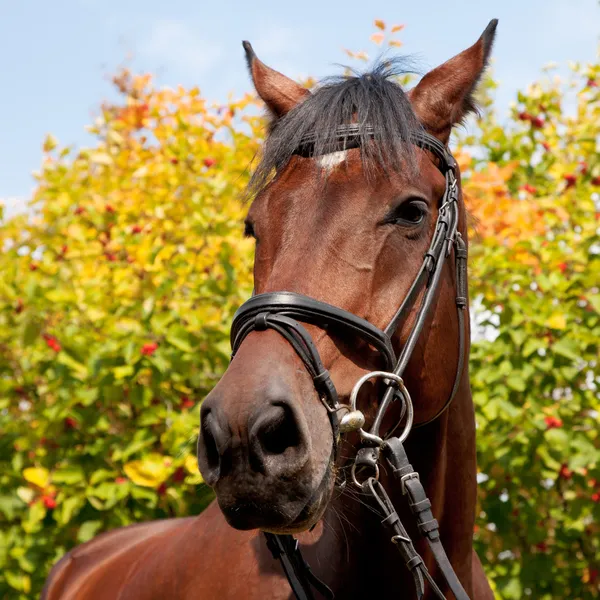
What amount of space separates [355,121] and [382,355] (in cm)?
64

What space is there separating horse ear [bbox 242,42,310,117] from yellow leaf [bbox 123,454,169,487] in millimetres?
1895

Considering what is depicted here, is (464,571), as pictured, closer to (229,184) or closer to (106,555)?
(106,555)

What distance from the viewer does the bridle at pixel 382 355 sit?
70.6 inches

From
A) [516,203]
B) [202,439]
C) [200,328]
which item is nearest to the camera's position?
[202,439]

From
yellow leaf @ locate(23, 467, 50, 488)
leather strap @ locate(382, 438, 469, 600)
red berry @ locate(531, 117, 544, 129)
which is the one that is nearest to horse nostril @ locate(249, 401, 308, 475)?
leather strap @ locate(382, 438, 469, 600)

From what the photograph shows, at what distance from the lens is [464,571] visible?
92.1 inches

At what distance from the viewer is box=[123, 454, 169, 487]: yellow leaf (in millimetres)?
3803

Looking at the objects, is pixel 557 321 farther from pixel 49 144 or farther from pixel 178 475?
pixel 49 144

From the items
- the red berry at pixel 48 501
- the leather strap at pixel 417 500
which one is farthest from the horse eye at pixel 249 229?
the red berry at pixel 48 501

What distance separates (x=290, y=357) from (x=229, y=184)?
11.4 ft

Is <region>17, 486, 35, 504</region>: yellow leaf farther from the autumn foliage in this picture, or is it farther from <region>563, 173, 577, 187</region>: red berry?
<region>563, 173, 577, 187</region>: red berry

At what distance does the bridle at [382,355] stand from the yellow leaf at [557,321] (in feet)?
5.90

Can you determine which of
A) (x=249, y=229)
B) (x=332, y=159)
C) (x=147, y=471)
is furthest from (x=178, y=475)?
(x=332, y=159)

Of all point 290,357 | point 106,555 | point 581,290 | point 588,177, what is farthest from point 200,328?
point 588,177
